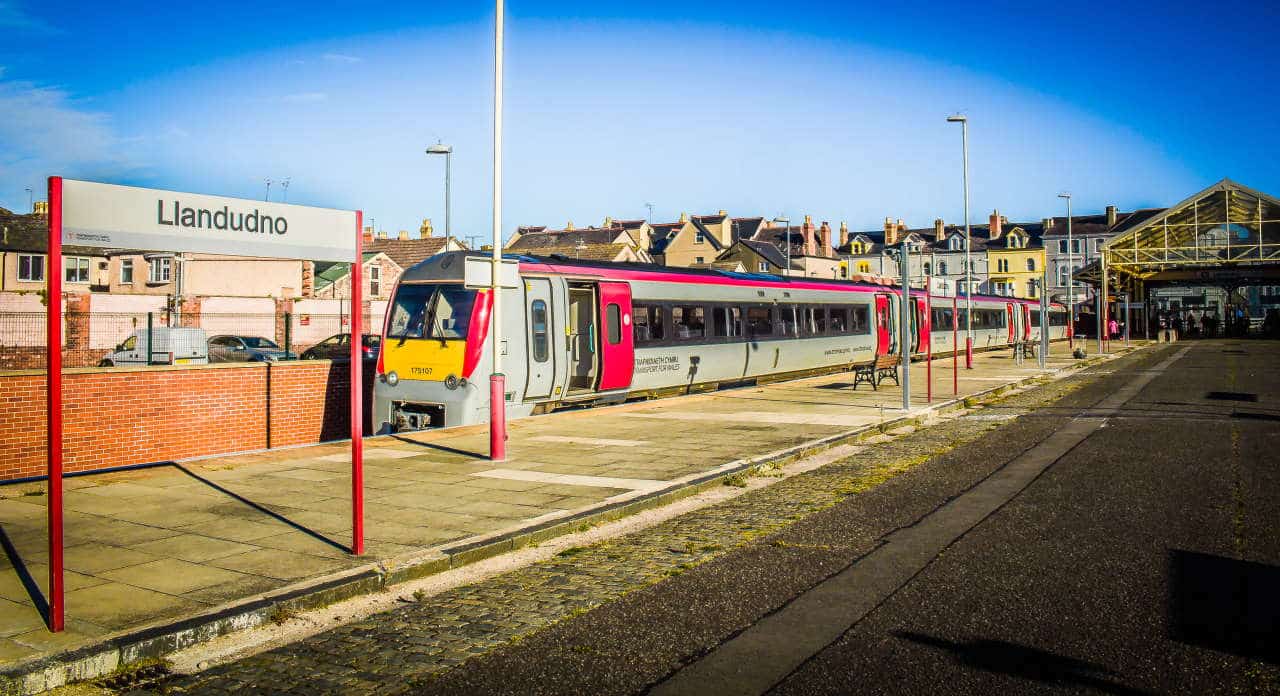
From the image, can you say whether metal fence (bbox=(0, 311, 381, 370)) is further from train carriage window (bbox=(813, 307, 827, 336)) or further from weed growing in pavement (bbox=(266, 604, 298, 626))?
weed growing in pavement (bbox=(266, 604, 298, 626))

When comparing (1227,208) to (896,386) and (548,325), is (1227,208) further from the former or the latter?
(548,325)

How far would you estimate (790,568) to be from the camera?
22.3 feet

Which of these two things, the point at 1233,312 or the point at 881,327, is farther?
the point at 1233,312

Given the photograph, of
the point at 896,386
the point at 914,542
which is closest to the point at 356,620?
the point at 914,542

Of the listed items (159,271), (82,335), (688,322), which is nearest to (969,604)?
(688,322)

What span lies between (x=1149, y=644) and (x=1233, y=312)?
86787mm

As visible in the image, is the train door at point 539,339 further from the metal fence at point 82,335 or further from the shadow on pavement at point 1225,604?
the shadow on pavement at point 1225,604

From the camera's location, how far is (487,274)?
39.1ft

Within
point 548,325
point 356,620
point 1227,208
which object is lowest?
point 356,620

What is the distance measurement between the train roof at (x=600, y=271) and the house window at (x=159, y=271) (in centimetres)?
3811

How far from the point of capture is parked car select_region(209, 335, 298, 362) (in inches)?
1091

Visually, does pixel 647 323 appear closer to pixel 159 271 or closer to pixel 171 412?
pixel 171 412

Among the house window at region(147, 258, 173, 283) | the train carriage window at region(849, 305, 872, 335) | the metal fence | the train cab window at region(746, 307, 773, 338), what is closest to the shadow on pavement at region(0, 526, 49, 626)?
the metal fence

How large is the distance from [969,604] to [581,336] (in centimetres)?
1211
